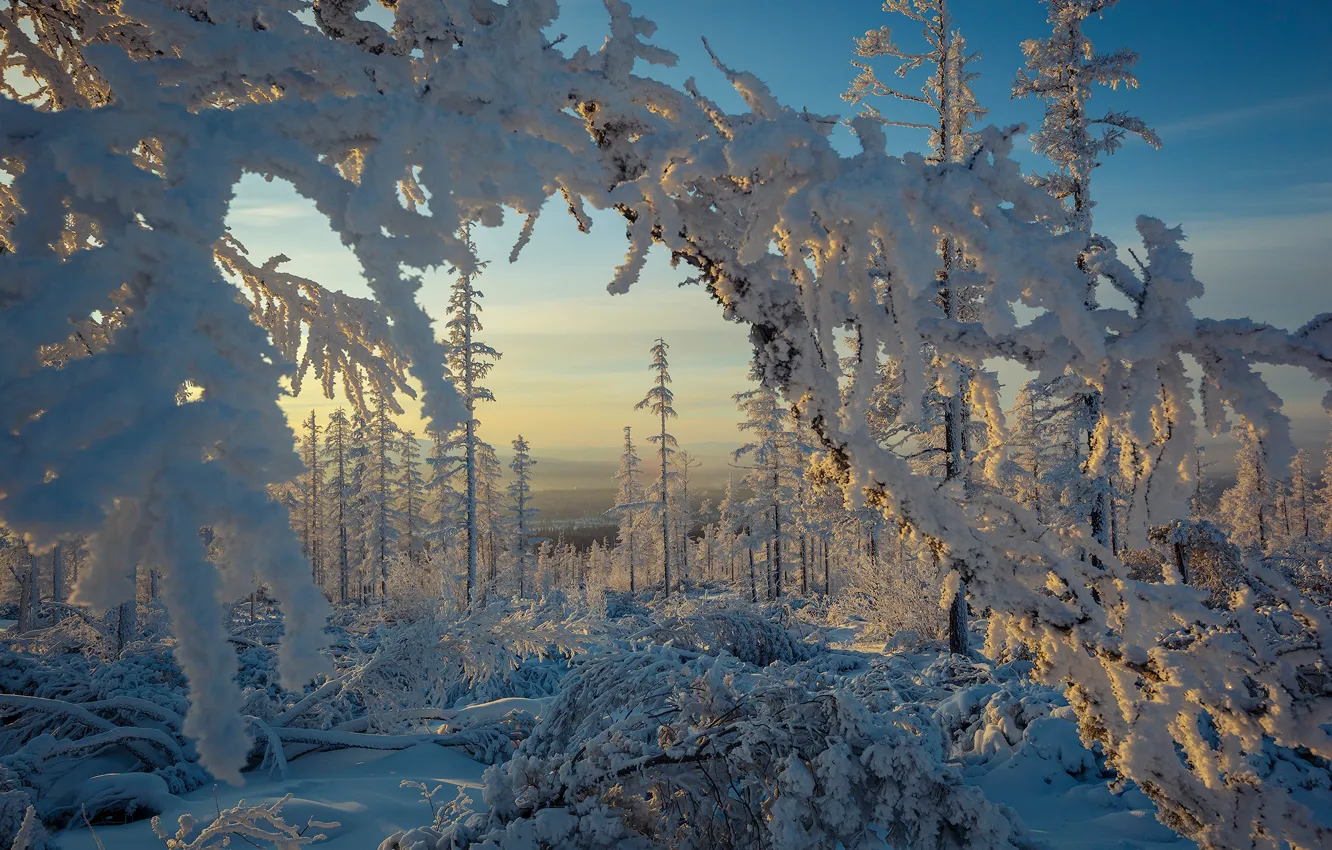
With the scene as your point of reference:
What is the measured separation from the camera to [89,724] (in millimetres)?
5102

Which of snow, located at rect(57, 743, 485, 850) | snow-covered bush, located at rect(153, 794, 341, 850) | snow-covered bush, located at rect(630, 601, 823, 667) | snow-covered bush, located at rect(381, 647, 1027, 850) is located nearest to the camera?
snow-covered bush, located at rect(381, 647, 1027, 850)

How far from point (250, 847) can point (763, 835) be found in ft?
10.1

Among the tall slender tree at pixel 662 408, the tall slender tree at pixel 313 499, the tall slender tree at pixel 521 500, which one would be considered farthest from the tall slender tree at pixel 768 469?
the tall slender tree at pixel 313 499

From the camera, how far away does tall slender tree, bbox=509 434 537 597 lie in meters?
45.6

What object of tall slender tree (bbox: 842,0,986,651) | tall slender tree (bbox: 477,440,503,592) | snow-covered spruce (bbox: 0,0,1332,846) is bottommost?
tall slender tree (bbox: 477,440,503,592)

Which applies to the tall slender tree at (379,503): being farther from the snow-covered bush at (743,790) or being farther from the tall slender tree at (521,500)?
the snow-covered bush at (743,790)

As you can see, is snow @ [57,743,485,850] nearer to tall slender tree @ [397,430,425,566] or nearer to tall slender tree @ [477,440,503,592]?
tall slender tree @ [477,440,503,592]

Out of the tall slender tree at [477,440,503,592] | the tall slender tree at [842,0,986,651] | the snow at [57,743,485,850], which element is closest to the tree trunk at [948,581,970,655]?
the tall slender tree at [842,0,986,651]

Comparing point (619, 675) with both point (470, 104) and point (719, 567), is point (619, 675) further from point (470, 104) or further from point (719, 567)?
point (719, 567)

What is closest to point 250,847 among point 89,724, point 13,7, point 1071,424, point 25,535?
point 89,724

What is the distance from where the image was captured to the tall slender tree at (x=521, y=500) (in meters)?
45.6

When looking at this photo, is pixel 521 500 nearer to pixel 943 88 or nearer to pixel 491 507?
pixel 491 507

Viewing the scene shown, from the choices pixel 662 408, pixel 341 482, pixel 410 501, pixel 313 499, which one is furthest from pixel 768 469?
pixel 313 499

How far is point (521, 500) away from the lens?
154 feet
